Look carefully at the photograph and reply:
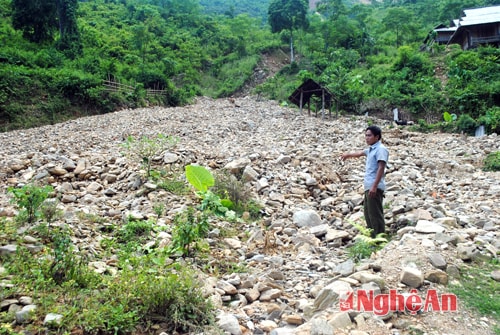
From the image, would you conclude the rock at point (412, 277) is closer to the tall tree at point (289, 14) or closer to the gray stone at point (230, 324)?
the gray stone at point (230, 324)

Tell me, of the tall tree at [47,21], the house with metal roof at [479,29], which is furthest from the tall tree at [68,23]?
the house with metal roof at [479,29]

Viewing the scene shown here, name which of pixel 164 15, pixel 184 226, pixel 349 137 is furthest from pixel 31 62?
pixel 164 15

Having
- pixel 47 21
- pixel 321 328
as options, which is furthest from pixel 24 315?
pixel 47 21

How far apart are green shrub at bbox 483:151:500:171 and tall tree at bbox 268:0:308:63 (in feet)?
110

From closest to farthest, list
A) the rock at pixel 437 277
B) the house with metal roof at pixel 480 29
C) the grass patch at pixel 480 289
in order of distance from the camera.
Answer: the grass patch at pixel 480 289 → the rock at pixel 437 277 → the house with metal roof at pixel 480 29

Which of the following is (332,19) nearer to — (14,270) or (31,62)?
(31,62)

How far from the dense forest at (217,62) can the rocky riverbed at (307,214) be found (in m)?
6.79

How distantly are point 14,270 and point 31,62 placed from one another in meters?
18.6

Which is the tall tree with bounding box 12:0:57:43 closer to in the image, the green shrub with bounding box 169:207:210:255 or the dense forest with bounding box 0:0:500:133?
the dense forest with bounding box 0:0:500:133

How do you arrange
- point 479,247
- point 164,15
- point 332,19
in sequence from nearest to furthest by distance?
1. point 479,247
2. point 332,19
3. point 164,15

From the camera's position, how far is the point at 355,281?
9.02 feet

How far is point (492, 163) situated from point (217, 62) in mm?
32537

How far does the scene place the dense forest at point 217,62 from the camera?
15.9 meters

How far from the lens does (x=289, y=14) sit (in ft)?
133
